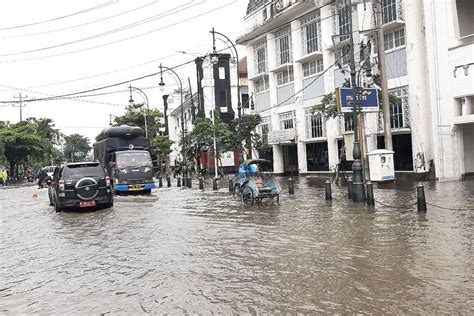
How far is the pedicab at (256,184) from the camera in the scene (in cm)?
1650

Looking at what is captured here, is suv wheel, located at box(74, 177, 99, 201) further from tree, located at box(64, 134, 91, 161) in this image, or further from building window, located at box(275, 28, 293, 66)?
tree, located at box(64, 134, 91, 161)

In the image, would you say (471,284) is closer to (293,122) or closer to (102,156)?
(102,156)

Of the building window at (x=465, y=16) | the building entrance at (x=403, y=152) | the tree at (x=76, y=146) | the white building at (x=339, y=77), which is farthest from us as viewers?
the tree at (x=76, y=146)

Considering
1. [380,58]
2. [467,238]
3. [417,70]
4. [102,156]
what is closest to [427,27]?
[417,70]

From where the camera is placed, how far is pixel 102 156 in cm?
2838

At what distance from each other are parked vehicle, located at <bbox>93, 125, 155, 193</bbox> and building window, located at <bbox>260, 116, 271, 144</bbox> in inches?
537

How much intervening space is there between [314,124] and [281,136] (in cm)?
337

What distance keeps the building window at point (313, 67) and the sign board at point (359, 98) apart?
1696cm

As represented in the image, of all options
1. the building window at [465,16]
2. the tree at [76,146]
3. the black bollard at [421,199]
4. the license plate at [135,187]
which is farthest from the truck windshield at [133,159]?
the tree at [76,146]

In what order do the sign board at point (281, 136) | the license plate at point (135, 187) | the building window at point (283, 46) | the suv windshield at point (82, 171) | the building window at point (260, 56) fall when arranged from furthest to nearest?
the building window at point (260, 56)
the building window at point (283, 46)
the sign board at point (281, 136)
the license plate at point (135, 187)
the suv windshield at point (82, 171)

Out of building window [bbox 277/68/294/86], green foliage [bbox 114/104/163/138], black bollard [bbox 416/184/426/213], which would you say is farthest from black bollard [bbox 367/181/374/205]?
green foliage [bbox 114/104/163/138]

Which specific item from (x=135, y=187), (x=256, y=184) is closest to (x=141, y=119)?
(x=135, y=187)

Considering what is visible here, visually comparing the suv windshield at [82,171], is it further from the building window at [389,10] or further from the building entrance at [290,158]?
the building entrance at [290,158]

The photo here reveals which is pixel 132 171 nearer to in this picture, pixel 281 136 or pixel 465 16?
pixel 281 136
